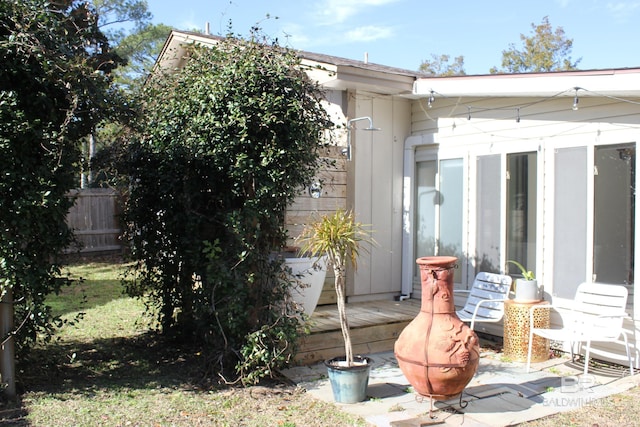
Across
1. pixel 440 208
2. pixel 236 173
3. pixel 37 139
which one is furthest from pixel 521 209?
pixel 37 139

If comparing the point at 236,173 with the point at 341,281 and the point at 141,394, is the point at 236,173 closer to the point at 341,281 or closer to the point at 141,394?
the point at 341,281

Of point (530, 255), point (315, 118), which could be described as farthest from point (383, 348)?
point (315, 118)

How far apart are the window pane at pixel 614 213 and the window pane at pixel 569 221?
0.13 metres

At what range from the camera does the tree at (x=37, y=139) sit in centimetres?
390

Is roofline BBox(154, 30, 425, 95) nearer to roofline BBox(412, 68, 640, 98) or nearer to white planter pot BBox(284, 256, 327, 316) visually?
roofline BBox(412, 68, 640, 98)

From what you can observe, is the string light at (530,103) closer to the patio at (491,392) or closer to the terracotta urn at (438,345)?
the terracotta urn at (438,345)

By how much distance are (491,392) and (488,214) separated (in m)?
2.50

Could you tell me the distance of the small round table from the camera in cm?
553

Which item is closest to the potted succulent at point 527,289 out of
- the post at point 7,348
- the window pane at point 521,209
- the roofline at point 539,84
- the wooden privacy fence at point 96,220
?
the window pane at point 521,209

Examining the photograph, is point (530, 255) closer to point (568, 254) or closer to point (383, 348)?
point (568, 254)

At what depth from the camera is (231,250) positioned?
471 centimetres

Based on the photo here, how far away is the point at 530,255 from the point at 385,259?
6.14ft

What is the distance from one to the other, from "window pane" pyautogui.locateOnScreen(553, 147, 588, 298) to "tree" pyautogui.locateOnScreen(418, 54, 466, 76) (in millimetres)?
27467

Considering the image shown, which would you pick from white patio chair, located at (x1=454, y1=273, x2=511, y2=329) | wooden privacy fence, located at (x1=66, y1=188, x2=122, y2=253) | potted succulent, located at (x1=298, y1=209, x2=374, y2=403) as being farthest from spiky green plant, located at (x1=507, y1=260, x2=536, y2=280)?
wooden privacy fence, located at (x1=66, y1=188, x2=122, y2=253)
